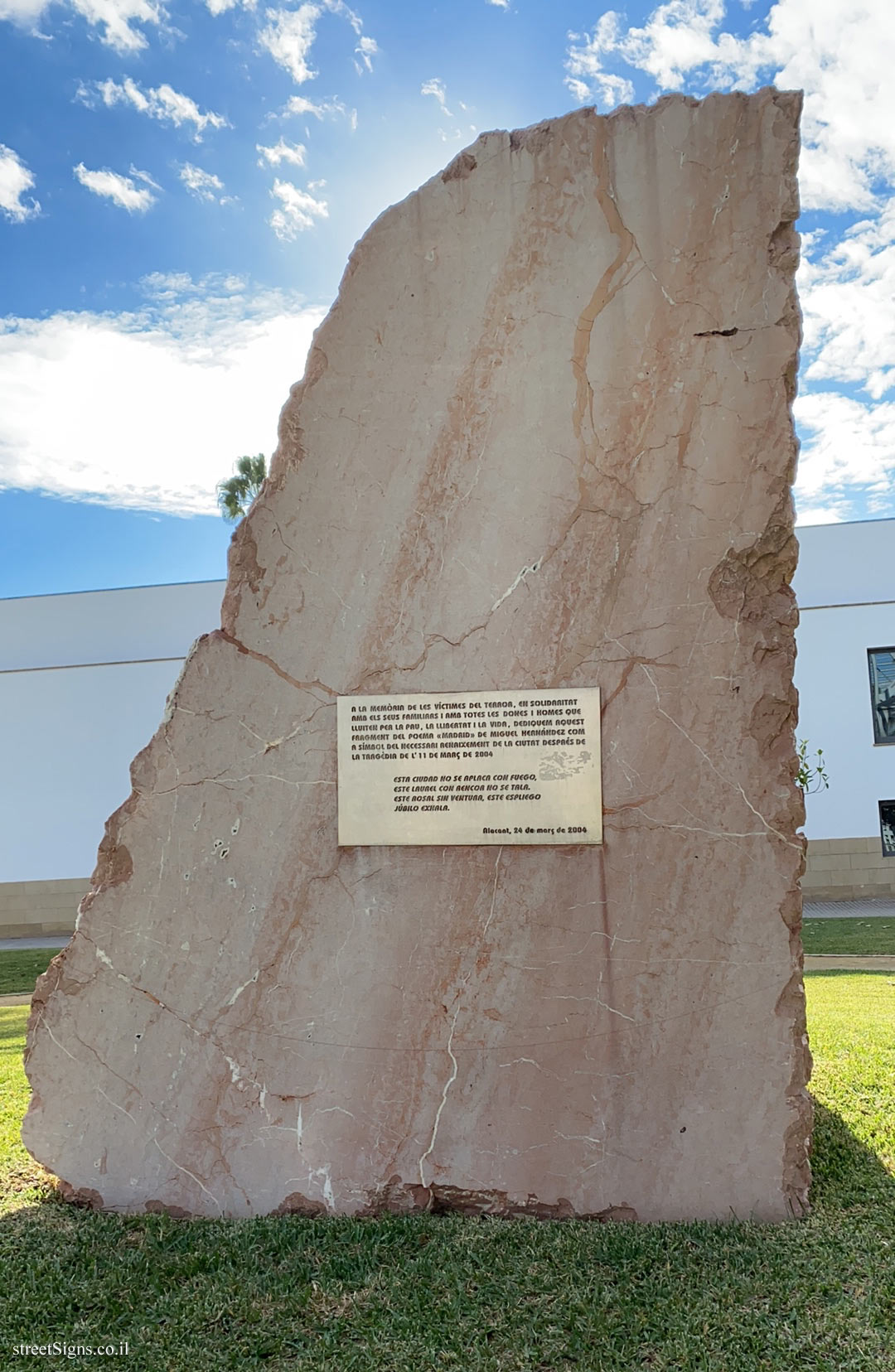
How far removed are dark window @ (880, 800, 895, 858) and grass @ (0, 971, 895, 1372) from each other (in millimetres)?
13231

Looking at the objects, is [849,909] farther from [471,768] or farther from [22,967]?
[471,768]

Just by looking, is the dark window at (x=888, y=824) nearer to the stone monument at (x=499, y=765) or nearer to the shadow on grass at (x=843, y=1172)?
the shadow on grass at (x=843, y=1172)

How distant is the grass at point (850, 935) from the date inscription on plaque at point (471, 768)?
7193 millimetres

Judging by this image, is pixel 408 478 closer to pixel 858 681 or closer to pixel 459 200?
pixel 459 200

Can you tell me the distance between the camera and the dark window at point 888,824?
16016mm

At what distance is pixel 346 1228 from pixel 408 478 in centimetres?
277

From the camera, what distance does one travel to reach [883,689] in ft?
54.2

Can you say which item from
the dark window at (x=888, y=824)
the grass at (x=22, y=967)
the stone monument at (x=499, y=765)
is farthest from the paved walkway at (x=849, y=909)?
the stone monument at (x=499, y=765)

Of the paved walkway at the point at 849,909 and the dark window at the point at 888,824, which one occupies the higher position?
the dark window at the point at 888,824

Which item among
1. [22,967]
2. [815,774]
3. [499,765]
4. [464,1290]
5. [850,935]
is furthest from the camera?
[815,774]

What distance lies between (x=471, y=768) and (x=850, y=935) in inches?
375

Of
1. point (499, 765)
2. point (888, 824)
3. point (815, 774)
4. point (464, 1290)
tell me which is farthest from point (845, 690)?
point (464, 1290)

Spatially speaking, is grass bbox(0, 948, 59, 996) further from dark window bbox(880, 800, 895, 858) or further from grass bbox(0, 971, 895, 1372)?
dark window bbox(880, 800, 895, 858)

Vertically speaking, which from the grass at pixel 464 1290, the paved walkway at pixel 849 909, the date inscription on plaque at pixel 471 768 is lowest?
the paved walkway at pixel 849 909
